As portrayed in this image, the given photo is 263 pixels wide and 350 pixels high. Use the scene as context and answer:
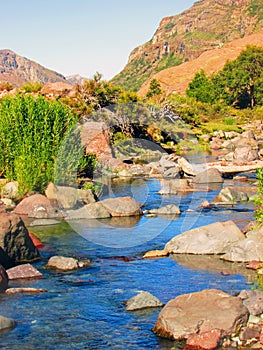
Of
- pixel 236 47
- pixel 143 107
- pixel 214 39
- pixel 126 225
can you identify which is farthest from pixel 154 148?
pixel 214 39

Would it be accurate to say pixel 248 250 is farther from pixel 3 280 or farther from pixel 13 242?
pixel 3 280

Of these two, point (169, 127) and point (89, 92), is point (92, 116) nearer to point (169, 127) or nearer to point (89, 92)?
point (89, 92)

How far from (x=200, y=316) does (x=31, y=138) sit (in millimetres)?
16017

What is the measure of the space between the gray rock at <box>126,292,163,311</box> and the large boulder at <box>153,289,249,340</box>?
927mm

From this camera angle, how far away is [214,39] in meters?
184

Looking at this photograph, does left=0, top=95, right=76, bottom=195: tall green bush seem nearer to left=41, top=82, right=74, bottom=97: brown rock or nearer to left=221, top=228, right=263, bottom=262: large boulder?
left=221, top=228, right=263, bottom=262: large boulder

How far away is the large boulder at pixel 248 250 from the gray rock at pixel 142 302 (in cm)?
360

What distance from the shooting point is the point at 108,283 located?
1257cm

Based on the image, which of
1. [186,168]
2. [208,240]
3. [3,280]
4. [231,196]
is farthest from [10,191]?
[3,280]

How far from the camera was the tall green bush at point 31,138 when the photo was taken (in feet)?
76.9

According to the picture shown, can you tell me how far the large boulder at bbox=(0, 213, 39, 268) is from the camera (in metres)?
13.8

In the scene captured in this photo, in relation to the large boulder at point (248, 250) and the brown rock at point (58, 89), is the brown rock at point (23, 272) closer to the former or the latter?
the large boulder at point (248, 250)

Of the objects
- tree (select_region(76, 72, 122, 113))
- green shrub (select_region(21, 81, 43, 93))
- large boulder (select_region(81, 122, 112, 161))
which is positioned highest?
green shrub (select_region(21, 81, 43, 93))

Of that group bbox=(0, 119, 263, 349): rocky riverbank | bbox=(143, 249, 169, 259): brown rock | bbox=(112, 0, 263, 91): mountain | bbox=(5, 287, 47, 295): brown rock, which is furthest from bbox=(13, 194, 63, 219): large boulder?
bbox=(112, 0, 263, 91): mountain
